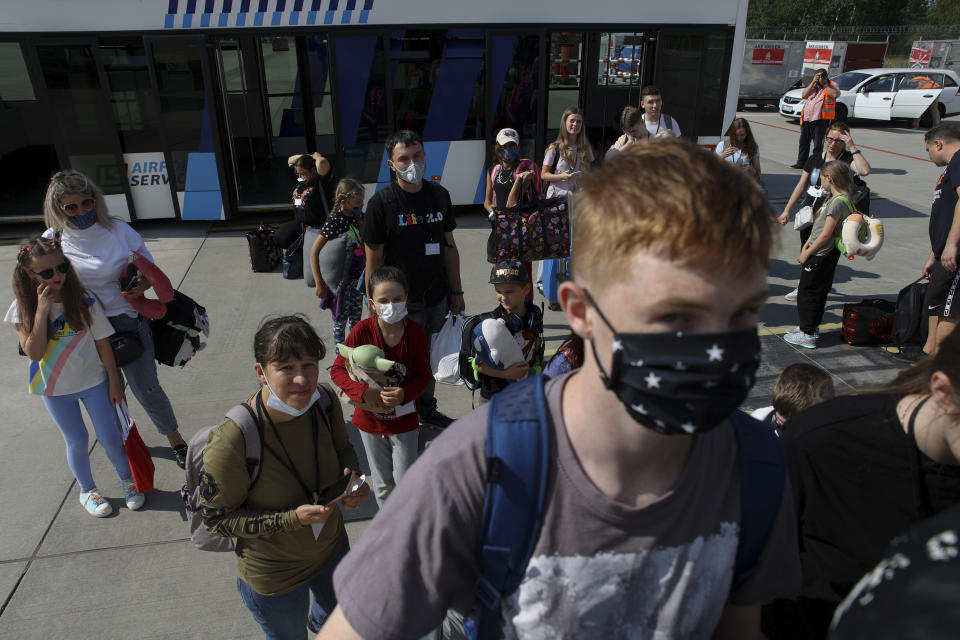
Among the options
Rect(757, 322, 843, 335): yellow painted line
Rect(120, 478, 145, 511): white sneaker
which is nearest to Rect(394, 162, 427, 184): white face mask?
Rect(120, 478, 145, 511): white sneaker

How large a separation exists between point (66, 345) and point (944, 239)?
6111mm

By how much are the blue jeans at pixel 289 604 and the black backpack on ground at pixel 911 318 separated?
5075 mm

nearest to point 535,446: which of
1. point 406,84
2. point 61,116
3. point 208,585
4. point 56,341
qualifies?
point 208,585

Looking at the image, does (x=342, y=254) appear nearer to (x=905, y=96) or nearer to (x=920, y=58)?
(x=905, y=96)

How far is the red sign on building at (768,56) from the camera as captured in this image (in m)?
21.7

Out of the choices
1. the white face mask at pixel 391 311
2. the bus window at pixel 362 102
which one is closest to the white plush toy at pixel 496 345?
the white face mask at pixel 391 311

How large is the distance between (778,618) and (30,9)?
9870 mm

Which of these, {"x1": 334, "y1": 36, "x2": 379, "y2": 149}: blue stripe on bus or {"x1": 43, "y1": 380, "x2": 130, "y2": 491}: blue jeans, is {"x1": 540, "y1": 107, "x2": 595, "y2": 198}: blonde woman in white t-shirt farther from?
{"x1": 43, "y1": 380, "x2": 130, "y2": 491}: blue jeans

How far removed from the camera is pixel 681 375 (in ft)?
3.39

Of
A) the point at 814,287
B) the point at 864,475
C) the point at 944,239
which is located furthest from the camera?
the point at 814,287

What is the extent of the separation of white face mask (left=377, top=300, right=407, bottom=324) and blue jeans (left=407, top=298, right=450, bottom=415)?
99 centimetres

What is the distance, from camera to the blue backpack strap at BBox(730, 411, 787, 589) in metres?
1.20

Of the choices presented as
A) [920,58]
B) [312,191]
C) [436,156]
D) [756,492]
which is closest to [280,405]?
[756,492]

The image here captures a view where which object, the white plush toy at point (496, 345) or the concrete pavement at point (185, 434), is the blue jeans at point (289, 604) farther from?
the white plush toy at point (496, 345)
